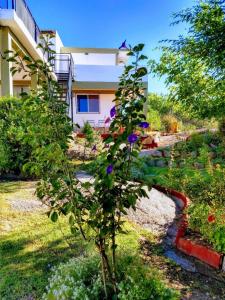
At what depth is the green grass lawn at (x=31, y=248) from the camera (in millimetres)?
3131

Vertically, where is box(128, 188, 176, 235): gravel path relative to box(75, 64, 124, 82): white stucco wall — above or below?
below

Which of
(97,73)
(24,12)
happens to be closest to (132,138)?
(24,12)

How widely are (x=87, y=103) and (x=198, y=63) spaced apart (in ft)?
44.2

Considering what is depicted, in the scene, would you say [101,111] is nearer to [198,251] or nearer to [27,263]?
[198,251]

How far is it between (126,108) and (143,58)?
33cm

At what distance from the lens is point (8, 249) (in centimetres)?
387

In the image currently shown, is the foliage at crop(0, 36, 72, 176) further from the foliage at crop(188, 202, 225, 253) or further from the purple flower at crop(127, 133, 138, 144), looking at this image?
the foliage at crop(188, 202, 225, 253)

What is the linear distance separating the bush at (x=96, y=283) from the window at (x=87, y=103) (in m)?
19.9

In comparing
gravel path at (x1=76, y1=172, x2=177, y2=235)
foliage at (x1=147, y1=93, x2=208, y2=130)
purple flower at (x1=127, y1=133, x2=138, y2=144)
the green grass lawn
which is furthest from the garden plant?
foliage at (x1=147, y1=93, x2=208, y2=130)

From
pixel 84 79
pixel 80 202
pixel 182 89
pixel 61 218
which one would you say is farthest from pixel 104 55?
pixel 80 202

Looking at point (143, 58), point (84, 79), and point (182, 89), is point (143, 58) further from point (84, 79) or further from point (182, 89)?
Result: point (84, 79)

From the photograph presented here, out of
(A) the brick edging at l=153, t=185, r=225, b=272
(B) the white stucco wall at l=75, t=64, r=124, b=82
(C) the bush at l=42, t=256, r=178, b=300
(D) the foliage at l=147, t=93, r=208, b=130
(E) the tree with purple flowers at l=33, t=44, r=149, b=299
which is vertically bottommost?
(A) the brick edging at l=153, t=185, r=225, b=272

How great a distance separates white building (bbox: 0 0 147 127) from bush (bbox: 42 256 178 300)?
9.14 metres

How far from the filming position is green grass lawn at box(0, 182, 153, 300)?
313cm
